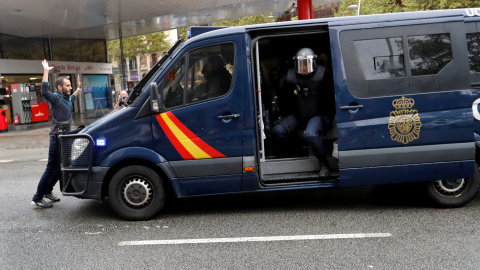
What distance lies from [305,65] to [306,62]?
0.13 ft

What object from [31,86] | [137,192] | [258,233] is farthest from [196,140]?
[31,86]

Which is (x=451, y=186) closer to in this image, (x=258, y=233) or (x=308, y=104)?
(x=308, y=104)

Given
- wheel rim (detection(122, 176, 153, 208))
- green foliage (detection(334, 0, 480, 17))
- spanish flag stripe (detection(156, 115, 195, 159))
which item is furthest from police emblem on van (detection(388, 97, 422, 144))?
green foliage (detection(334, 0, 480, 17))

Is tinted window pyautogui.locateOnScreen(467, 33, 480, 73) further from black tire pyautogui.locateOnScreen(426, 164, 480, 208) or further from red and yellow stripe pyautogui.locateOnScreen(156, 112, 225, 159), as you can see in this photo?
red and yellow stripe pyautogui.locateOnScreen(156, 112, 225, 159)

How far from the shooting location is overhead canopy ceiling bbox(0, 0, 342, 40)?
760 inches

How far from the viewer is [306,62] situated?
586 centimetres

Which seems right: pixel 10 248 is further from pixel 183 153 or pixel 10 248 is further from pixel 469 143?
pixel 469 143

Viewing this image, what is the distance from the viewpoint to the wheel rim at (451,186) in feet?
18.6

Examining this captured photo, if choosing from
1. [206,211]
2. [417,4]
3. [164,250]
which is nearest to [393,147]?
[206,211]

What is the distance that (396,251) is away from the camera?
439cm

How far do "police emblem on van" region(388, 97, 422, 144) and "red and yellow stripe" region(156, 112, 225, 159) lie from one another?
205cm

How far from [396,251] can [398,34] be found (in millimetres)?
2581

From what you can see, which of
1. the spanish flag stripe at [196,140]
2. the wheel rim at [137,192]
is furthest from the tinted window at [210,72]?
the wheel rim at [137,192]

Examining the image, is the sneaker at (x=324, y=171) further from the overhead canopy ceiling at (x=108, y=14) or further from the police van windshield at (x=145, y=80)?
the overhead canopy ceiling at (x=108, y=14)
